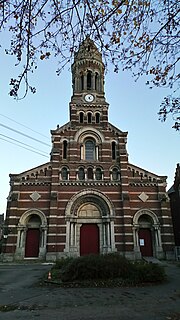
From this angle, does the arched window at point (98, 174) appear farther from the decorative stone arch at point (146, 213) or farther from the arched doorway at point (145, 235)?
the arched doorway at point (145, 235)

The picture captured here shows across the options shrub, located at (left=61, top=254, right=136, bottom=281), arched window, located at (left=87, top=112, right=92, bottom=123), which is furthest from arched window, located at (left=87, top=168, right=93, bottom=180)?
shrub, located at (left=61, top=254, right=136, bottom=281)

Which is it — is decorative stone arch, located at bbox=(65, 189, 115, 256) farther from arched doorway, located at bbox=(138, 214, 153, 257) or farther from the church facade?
arched doorway, located at bbox=(138, 214, 153, 257)

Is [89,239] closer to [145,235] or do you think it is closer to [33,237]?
[33,237]

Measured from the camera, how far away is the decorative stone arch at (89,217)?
24.0m

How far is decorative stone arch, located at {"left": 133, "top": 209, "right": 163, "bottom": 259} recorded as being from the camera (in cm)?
2411

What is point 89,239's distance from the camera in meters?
25.0

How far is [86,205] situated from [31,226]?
19.4 ft

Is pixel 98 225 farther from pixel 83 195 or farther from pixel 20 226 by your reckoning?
pixel 20 226

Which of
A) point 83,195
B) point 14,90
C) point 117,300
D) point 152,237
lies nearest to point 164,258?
point 152,237

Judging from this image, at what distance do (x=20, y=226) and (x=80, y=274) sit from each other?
13.1m

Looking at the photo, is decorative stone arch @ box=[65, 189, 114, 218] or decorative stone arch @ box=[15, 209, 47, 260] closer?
decorative stone arch @ box=[15, 209, 47, 260]

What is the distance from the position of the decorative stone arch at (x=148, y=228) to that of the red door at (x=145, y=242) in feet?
0.43

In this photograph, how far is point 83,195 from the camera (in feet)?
83.5

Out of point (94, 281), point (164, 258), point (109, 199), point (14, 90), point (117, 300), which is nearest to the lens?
point (14, 90)
